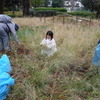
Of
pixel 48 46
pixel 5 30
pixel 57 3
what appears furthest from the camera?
pixel 57 3

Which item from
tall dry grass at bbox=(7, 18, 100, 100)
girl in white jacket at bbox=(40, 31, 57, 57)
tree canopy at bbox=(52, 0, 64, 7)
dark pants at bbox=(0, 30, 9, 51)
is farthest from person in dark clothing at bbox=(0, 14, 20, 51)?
tree canopy at bbox=(52, 0, 64, 7)

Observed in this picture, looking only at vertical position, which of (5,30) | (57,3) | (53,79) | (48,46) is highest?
(57,3)

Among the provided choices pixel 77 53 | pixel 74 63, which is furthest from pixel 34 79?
pixel 77 53

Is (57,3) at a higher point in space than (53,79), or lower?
higher

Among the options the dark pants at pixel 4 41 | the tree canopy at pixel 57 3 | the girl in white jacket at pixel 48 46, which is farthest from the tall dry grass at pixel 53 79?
the tree canopy at pixel 57 3

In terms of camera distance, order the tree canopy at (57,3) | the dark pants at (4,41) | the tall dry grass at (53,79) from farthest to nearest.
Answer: the tree canopy at (57,3) → the dark pants at (4,41) → the tall dry grass at (53,79)

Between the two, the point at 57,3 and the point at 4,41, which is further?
the point at 57,3

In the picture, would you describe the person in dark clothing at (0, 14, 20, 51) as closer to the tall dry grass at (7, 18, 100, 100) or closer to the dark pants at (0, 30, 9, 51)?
the dark pants at (0, 30, 9, 51)

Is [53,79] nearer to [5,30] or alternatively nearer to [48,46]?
[48,46]

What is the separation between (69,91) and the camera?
2.08 metres

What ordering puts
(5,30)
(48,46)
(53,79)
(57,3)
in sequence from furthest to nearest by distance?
(57,3)
(5,30)
(48,46)
(53,79)

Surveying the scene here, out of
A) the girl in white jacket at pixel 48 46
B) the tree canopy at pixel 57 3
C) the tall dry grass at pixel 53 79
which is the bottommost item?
the tall dry grass at pixel 53 79

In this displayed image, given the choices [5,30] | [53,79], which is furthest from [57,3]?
[53,79]

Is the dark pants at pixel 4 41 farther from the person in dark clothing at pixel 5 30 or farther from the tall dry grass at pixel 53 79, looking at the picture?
the tall dry grass at pixel 53 79
